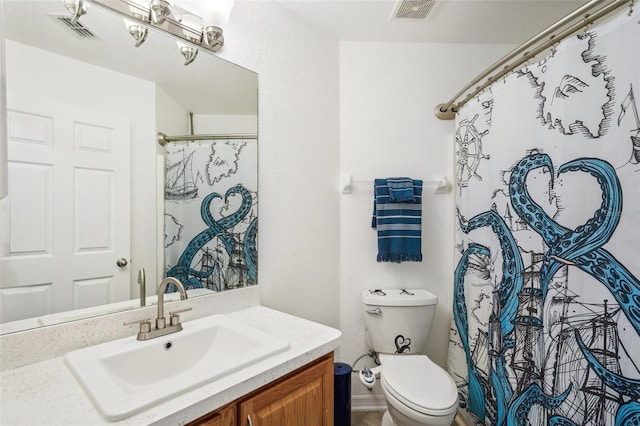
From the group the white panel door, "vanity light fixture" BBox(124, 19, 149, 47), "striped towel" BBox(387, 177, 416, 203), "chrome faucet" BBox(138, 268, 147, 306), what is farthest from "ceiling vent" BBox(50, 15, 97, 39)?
"striped towel" BBox(387, 177, 416, 203)

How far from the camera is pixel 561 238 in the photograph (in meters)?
1.03

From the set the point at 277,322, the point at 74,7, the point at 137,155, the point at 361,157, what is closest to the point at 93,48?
the point at 74,7

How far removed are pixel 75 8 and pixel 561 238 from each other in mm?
1781

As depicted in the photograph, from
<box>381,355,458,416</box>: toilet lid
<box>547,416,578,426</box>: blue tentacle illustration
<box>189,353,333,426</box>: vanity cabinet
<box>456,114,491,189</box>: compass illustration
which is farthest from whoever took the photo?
<box>456,114,491,189</box>: compass illustration

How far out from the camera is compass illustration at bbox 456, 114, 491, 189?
153cm

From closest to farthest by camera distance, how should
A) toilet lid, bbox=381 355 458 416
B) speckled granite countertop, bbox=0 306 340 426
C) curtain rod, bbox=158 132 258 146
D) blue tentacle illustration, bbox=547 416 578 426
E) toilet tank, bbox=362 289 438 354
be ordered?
speckled granite countertop, bbox=0 306 340 426, blue tentacle illustration, bbox=547 416 578 426, curtain rod, bbox=158 132 258 146, toilet lid, bbox=381 355 458 416, toilet tank, bbox=362 289 438 354

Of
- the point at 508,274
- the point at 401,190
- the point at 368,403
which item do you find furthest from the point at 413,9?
the point at 368,403

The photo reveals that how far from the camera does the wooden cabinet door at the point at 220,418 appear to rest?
71 centimetres

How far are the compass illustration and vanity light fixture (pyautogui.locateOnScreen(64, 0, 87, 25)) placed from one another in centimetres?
167

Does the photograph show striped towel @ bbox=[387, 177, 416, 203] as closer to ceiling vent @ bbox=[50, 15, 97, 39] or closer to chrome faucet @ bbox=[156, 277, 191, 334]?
chrome faucet @ bbox=[156, 277, 191, 334]

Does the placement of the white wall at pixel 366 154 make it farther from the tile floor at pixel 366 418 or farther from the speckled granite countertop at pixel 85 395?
the speckled granite countertop at pixel 85 395

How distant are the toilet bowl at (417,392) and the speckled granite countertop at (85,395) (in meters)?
0.56

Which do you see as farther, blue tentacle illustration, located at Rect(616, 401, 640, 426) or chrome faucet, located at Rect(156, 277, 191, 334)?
chrome faucet, located at Rect(156, 277, 191, 334)

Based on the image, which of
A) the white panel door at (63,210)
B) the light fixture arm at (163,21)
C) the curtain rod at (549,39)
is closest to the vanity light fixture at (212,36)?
the light fixture arm at (163,21)
